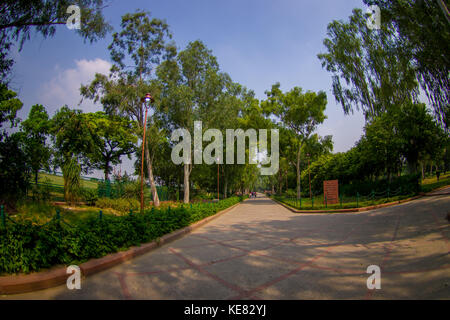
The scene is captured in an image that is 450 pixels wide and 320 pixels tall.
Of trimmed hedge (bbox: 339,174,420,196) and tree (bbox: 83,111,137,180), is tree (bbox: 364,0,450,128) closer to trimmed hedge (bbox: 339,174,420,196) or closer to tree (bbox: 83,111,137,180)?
trimmed hedge (bbox: 339,174,420,196)

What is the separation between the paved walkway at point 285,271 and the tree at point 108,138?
25.5 meters

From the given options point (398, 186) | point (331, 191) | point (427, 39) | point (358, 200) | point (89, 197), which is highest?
point (427, 39)

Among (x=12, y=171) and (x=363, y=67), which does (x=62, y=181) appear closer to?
(x=12, y=171)

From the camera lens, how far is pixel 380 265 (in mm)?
3775

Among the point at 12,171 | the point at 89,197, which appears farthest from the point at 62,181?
the point at 12,171

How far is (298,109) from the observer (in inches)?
1054

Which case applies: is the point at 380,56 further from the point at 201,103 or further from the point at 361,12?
the point at 201,103

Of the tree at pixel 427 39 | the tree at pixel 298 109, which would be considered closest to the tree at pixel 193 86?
the tree at pixel 298 109

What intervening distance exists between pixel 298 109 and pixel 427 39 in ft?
60.7

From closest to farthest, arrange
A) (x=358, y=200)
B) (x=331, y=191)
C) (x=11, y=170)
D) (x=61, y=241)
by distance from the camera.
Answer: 1. (x=61, y=241)
2. (x=11, y=170)
3. (x=358, y=200)
4. (x=331, y=191)

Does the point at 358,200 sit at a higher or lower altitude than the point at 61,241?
lower

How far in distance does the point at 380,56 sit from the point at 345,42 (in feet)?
12.4
